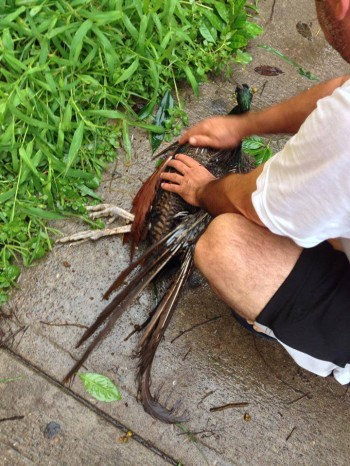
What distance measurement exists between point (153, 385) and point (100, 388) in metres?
0.24

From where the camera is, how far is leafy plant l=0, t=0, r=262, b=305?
259 cm

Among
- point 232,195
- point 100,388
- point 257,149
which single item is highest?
point 232,195

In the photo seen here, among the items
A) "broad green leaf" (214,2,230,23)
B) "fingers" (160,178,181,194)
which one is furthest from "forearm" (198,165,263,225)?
"broad green leaf" (214,2,230,23)

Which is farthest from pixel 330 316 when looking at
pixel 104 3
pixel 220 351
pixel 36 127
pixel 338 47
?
pixel 104 3

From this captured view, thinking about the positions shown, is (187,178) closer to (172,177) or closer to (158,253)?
(172,177)

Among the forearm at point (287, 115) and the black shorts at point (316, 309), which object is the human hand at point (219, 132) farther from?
the black shorts at point (316, 309)

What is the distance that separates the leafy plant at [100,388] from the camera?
2445mm

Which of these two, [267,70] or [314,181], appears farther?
[267,70]

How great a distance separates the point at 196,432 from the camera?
2508 mm

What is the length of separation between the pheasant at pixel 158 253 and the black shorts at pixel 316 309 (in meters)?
0.50

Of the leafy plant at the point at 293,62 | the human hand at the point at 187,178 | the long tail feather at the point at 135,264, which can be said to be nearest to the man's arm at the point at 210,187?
the human hand at the point at 187,178

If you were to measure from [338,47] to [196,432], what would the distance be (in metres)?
1.68

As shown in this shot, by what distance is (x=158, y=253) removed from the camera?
2471 millimetres

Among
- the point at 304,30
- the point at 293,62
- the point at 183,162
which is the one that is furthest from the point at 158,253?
the point at 304,30
